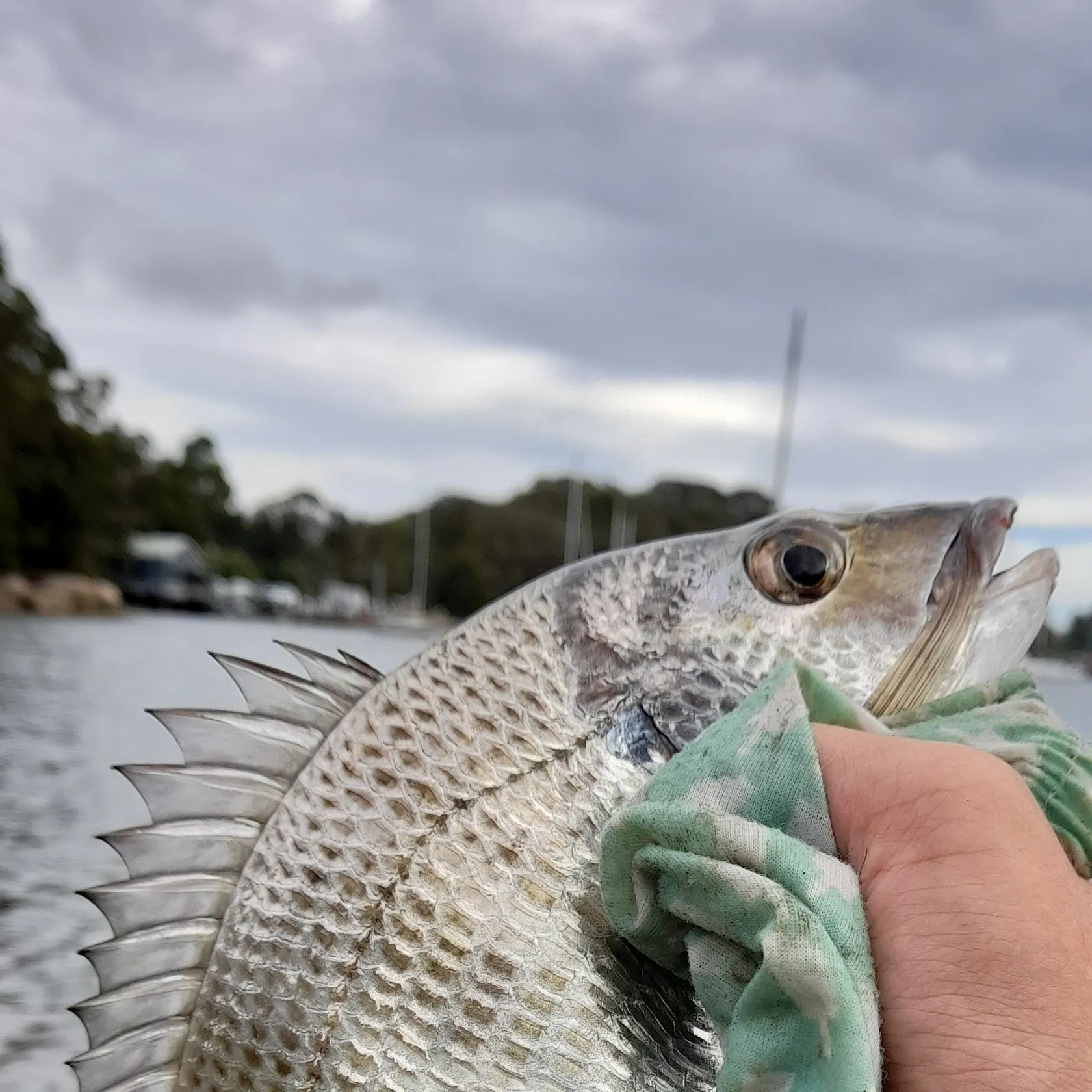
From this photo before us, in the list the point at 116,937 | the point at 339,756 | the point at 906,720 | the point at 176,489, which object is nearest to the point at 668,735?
the point at 906,720

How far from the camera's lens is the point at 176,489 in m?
61.7

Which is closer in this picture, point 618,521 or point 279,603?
point 618,521

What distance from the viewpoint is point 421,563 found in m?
53.9

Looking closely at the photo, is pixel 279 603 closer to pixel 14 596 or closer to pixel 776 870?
pixel 14 596

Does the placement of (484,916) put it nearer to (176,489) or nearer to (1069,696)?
(1069,696)

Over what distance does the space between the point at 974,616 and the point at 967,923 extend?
1.91 feet

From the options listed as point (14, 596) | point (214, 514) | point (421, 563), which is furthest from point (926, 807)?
point (214, 514)

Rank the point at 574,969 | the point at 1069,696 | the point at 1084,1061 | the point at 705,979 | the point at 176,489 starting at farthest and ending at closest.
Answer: the point at 176,489, the point at 1069,696, the point at 574,969, the point at 705,979, the point at 1084,1061

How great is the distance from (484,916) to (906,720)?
0.50 metres

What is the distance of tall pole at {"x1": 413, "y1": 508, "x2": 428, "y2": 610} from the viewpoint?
171ft

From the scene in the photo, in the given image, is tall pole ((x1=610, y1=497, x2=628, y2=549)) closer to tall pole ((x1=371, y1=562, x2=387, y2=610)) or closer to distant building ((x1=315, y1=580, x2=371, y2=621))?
distant building ((x1=315, y1=580, x2=371, y2=621))

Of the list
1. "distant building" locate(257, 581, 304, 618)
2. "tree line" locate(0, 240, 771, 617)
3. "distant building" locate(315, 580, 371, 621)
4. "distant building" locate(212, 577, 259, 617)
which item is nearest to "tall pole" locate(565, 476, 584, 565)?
"tree line" locate(0, 240, 771, 617)

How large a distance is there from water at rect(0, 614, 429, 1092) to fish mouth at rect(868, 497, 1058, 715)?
78cm

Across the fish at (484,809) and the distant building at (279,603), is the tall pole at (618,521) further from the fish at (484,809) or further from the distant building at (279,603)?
the fish at (484,809)
